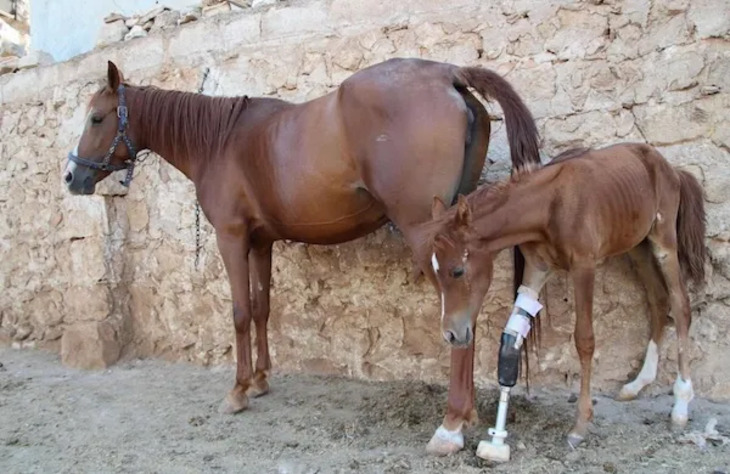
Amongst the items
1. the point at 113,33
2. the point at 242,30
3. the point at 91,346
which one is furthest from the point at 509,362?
the point at 113,33

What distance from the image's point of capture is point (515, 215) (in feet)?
8.31

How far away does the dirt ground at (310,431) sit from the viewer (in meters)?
2.50

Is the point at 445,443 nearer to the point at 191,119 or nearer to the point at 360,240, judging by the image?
the point at 360,240

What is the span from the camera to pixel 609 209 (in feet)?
8.60

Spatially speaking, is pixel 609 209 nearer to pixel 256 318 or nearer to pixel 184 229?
pixel 256 318

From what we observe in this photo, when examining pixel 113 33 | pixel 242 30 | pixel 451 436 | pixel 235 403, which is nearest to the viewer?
pixel 451 436

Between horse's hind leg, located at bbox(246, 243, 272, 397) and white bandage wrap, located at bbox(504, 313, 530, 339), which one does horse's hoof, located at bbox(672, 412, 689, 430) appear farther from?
horse's hind leg, located at bbox(246, 243, 272, 397)

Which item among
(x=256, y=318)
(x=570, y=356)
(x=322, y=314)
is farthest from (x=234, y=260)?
(x=570, y=356)

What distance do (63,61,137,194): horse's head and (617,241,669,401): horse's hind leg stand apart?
309 cm

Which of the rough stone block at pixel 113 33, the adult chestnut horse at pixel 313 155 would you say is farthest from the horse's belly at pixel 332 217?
the rough stone block at pixel 113 33

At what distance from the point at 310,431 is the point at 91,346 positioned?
237cm

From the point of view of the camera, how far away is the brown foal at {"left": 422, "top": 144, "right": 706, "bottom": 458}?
8.02 ft

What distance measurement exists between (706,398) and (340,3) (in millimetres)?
3242

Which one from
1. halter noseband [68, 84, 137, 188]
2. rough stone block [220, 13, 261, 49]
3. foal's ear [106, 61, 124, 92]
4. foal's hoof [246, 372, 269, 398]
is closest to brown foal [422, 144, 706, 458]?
foal's hoof [246, 372, 269, 398]
